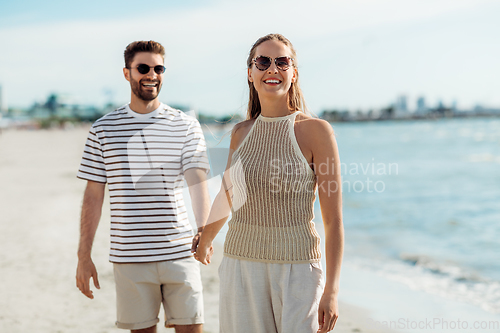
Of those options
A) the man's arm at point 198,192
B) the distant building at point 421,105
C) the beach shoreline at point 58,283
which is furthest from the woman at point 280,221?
the distant building at point 421,105

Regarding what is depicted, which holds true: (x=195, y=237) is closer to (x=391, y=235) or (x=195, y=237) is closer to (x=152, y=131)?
(x=152, y=131)

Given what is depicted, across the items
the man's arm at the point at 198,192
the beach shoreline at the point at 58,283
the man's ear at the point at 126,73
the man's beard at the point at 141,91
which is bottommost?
the beach shoreline at the point at 58,283

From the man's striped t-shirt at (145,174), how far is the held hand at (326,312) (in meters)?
0.92

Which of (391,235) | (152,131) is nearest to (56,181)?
(391,235)

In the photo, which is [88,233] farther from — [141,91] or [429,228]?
[429,228]

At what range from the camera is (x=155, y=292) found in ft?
8.25

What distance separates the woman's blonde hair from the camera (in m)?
2.17

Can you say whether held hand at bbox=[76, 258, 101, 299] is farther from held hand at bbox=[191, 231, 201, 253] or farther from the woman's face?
the woman's face

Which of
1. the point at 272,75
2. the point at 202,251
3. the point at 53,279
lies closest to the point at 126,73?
the point at 272,75

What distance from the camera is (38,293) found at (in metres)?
5.25

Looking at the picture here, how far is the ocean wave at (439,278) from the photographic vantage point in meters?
6.49

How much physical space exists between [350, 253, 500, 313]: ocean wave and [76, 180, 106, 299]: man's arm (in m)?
5.36

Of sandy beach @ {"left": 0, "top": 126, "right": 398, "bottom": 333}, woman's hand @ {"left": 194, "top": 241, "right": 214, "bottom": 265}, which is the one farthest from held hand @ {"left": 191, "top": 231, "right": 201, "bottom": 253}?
sandy beach @ {"left": 0, "top": 126, "right": 398, "bottom": 333}

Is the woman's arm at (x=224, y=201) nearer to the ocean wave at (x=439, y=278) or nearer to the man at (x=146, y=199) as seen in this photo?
the man at (x=146, y=199)
